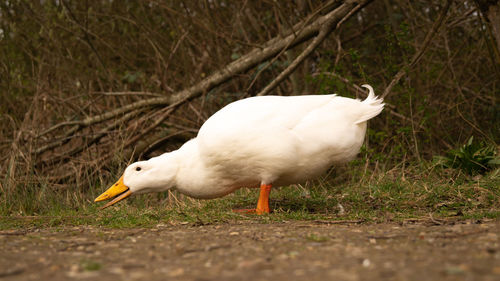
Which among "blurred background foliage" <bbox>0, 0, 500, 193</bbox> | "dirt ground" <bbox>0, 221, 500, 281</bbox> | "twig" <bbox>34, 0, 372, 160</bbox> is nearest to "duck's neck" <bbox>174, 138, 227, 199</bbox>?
"dirt ground" <bbox>0, 221, 500, 281</bbox>

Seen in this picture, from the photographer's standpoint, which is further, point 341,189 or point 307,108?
point 341,189

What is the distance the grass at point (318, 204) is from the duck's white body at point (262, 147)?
0.95 ft

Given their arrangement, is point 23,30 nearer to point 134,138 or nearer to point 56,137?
point 56,137

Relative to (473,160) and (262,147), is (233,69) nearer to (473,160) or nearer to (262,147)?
(262,147)

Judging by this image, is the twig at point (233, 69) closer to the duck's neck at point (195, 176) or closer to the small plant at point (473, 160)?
the small plant at point (473, 160)

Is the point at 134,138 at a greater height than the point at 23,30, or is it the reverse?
the point at 23,30

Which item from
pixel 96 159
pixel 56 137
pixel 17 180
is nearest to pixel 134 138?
pixel 96 159

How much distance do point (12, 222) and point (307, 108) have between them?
8.91 feet

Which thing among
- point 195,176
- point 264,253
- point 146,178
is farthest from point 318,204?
point 264,253

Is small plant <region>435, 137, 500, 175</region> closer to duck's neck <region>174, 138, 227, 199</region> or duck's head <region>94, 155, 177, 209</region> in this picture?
duck's neck <region>174, 138, 227, 199</region>

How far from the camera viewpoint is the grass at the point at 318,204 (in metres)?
3.97

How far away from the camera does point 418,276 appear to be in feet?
6.12

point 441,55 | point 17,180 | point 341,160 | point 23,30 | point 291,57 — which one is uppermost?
point 23,30

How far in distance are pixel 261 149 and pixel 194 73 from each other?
441 cm
